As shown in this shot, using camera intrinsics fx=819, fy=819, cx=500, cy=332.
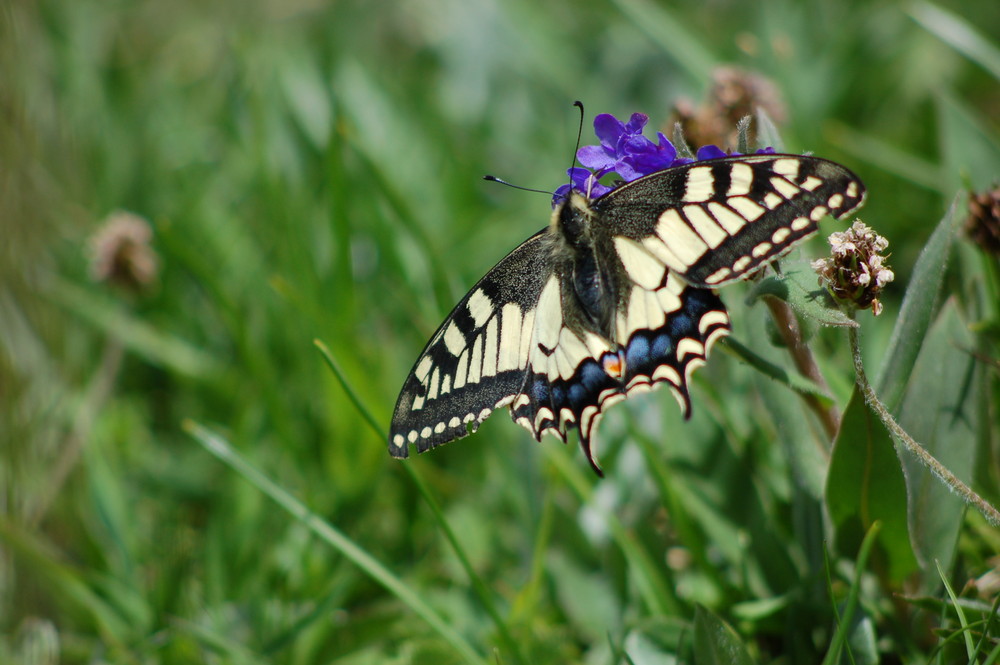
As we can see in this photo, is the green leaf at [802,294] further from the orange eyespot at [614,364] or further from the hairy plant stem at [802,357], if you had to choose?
the orange eyespot at [614,364]

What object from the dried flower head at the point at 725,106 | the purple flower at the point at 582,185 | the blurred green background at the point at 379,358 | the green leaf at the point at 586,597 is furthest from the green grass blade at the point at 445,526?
the dried flower head at the point at 725,106

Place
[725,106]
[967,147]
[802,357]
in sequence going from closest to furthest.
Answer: [802,357] → [967,147] → [725,106]

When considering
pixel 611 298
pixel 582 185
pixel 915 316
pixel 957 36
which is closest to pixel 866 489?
pixel 915 316

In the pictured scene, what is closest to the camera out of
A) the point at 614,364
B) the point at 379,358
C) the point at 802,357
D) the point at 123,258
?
the point at 802,357

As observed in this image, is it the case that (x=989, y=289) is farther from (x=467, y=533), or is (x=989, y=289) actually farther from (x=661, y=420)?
(x=467, y=533)

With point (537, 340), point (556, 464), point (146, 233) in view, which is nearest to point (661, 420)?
point (556, 464)

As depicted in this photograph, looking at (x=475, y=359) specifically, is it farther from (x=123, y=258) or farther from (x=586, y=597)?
(x=123, y=258)
